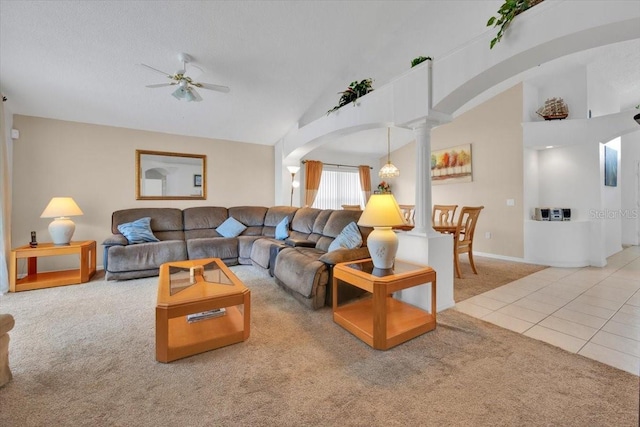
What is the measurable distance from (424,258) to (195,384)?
2063 mm

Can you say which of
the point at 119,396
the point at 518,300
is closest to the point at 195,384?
the point at 119,396

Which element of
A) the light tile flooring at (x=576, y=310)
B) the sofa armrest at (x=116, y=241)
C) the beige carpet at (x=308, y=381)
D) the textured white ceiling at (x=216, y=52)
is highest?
the textured white ceiling at (x=216, y=52)

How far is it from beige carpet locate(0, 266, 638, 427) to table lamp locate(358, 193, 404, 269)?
663mm

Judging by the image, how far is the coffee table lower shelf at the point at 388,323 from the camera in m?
1.94

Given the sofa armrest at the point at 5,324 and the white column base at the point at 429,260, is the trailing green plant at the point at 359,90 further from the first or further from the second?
the sofa armrest at the point at 5,324

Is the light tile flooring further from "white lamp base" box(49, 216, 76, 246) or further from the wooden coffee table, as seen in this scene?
"white lamp base" box(49, 216, 76, 246)

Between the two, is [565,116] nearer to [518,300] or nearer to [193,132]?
[518,300]

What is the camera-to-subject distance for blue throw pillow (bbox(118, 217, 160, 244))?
3926 mm

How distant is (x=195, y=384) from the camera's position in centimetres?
157

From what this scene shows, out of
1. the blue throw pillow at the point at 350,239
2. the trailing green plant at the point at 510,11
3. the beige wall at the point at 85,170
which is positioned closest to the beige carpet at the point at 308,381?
the blue throw pillow at the point at 350,239

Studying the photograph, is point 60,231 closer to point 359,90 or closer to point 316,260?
point 316,260

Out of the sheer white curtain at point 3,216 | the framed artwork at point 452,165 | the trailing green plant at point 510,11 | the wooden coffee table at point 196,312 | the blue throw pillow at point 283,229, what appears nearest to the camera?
the wooden coffee table at point 196,312

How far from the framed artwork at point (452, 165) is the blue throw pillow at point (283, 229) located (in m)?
3.57

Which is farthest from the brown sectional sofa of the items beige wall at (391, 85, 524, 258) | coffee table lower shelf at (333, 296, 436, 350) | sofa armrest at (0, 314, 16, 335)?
beige wall at (391, 85, 524, 258)
